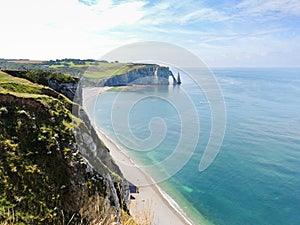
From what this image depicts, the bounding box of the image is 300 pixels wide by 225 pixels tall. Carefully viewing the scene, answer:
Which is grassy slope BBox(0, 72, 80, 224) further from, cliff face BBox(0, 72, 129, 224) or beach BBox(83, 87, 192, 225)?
beach BBox(83, 87, 192, 225)

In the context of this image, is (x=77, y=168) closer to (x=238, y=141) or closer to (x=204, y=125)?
(x=238, y=141)

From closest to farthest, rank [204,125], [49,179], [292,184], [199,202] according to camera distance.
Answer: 1. [49,179]
2. [199,202]
3. [292,184]
4. [204,125]

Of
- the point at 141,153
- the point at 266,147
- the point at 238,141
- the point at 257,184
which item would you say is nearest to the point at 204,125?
the point at 238,141

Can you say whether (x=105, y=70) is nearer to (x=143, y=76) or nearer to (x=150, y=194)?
(x=143, y=76)

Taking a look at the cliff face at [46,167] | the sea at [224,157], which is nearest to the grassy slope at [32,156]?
the cliff face at [46,167]

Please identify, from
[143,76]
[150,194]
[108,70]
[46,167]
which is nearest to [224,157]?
[150,194]
